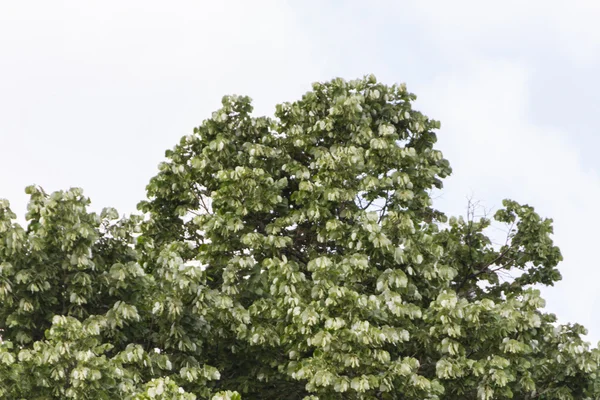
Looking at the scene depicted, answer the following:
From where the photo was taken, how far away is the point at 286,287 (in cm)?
1733

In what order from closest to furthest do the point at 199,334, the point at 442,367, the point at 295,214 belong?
the point at 442,367, the point at 199,334, the point at 295,214

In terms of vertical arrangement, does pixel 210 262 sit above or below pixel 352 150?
below

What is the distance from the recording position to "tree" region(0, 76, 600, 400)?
16.1 metres

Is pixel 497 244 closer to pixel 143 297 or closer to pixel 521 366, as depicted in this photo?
pixel 521 366

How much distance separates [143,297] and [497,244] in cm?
911

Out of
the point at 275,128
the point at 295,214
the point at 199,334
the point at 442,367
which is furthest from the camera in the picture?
the point at 275,128

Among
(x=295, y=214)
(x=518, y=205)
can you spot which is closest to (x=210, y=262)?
(x=295, y=214)

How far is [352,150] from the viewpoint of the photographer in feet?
62.1

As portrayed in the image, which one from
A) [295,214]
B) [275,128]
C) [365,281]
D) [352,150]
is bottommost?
[365,281]

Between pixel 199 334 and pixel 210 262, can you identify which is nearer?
pixel 199 334

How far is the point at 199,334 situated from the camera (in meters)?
17.8

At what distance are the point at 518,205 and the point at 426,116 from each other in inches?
125

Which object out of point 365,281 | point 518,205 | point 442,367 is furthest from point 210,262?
point 518,205

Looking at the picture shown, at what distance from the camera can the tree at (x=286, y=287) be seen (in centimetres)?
1606
